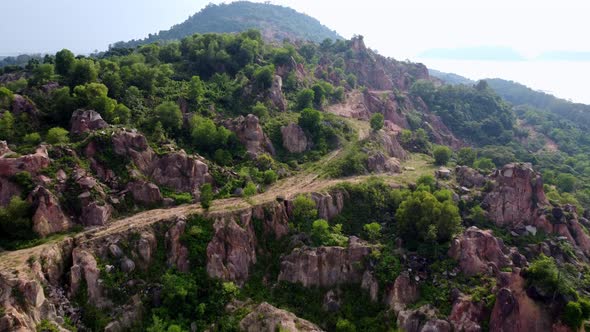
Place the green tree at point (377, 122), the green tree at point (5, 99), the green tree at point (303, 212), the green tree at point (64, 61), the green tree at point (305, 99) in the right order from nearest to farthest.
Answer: the green tree at point (303, 212) → the green tree at point (5, 99) → the green tree at point (64, 61) → the green tree at point (377, 122) → the green tree at point (305, 99)

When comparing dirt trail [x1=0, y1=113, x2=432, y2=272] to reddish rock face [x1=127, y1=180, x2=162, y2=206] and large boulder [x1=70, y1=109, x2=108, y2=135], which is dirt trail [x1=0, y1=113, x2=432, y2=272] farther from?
large boulder [x1=70, y1=109, x2=108, y2=135]

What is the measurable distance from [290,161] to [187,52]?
169ft

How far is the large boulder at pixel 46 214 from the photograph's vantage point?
4700 centimetres

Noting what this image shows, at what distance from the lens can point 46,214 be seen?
4766cm

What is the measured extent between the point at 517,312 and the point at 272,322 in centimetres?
2801

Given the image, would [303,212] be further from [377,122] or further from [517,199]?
[377,122]

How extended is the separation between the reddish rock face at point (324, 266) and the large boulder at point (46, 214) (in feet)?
94.6

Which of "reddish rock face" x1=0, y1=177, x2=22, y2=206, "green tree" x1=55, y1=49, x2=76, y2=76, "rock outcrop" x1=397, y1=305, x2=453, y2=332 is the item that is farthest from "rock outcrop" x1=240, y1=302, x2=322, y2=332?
"green tree" x1=55, y1=49, x2=76, y2=76

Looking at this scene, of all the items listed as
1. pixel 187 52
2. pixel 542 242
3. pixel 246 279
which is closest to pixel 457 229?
pixel 542 242

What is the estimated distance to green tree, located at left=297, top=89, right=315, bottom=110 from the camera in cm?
9250

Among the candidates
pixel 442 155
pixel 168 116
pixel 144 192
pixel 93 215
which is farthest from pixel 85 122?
pixel 442 155

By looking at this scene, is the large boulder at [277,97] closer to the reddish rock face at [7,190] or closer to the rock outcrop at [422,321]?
the reddish rock face at [7,190]

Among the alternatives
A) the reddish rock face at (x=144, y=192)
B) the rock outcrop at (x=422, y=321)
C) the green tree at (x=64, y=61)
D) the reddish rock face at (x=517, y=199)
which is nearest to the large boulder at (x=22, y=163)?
the reddish rock face at (x=144, y=192)

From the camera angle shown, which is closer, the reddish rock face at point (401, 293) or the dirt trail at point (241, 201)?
the dirt trail at point (241, 201)
